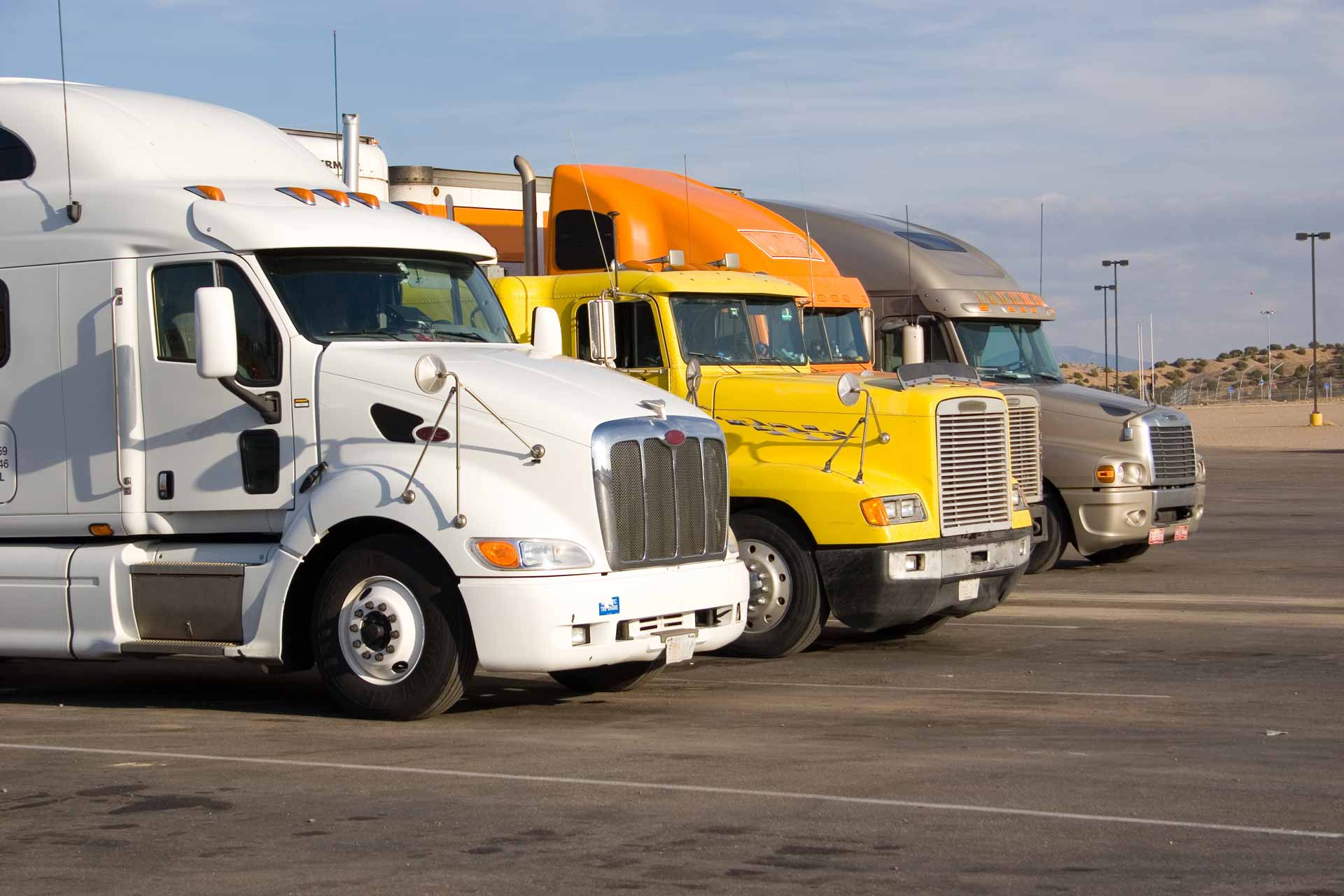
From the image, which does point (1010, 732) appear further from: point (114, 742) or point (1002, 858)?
point (114, 742)

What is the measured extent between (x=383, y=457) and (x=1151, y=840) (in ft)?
15.9

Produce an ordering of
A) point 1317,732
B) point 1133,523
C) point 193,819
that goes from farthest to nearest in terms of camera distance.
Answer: point 1133,523
point 1317,732
point 193,819

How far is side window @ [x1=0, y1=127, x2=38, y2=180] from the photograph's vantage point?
11164 millimetres

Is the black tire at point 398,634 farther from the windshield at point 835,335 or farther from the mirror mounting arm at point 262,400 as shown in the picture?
the windshield at point 835,335

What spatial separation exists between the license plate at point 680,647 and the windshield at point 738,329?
3718 millimetres

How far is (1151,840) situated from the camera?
22.0 feet

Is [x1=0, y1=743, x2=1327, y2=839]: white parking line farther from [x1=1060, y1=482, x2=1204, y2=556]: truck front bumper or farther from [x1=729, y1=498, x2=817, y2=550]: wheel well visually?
[x1=1060, y1=482, x2=1204, y2=556]: truck front bumper

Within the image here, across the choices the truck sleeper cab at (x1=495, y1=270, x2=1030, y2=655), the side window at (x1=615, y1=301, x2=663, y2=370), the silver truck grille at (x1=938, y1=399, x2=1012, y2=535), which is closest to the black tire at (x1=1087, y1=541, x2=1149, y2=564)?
the truck sleeper cab at (x1=495, y1=270, x2=1030, y2=655)

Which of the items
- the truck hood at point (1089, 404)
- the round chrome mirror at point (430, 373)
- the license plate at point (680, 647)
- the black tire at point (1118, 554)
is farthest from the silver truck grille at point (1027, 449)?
the round chrome mirror at point (430, 373)

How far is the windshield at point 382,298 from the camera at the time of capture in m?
10.3

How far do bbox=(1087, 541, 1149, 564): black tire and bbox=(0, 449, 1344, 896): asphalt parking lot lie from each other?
5.88 m

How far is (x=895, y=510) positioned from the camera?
11.9m

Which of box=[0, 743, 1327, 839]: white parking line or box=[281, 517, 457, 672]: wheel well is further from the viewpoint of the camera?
box=[281, 517, 457, 672]: wheel well

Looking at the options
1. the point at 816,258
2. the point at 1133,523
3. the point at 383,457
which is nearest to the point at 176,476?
the point at 383,457
